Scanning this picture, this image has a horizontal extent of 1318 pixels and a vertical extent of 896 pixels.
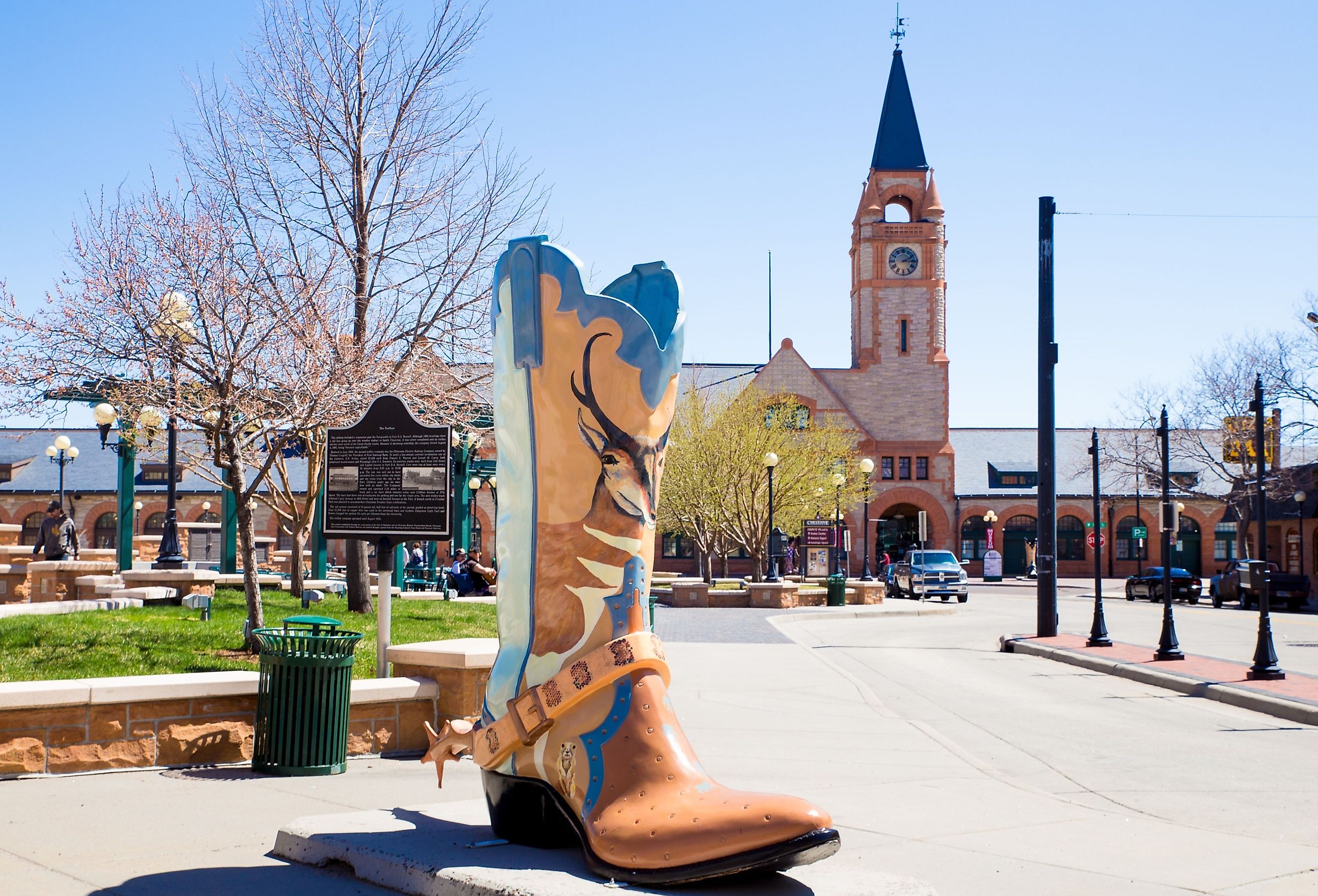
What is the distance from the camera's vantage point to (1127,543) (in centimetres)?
5988

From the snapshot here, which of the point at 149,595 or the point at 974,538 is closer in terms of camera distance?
the point at 149,595

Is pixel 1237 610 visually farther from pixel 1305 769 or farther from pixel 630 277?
pixel 630 277

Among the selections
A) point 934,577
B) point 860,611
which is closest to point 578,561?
point 860,611

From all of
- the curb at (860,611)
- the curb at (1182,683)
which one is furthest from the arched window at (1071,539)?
the curb at (1182,683)

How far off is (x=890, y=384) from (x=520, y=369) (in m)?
55.6

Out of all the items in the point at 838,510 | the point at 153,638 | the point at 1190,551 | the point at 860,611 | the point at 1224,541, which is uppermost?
the point at 838,510

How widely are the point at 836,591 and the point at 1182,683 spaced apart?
16.0 m

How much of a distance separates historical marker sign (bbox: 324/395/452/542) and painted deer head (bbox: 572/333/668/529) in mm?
4105

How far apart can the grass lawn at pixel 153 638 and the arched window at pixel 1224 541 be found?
54122 millimetres

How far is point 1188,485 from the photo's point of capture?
5769 cm

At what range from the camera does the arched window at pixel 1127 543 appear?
59531mm

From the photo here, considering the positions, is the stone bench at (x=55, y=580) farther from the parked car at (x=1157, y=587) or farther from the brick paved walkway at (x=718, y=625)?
the parked car at (x=1157, y=587)

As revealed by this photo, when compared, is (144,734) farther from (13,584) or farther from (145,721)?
(13,584)

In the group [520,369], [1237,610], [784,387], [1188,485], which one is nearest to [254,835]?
[520,369]
